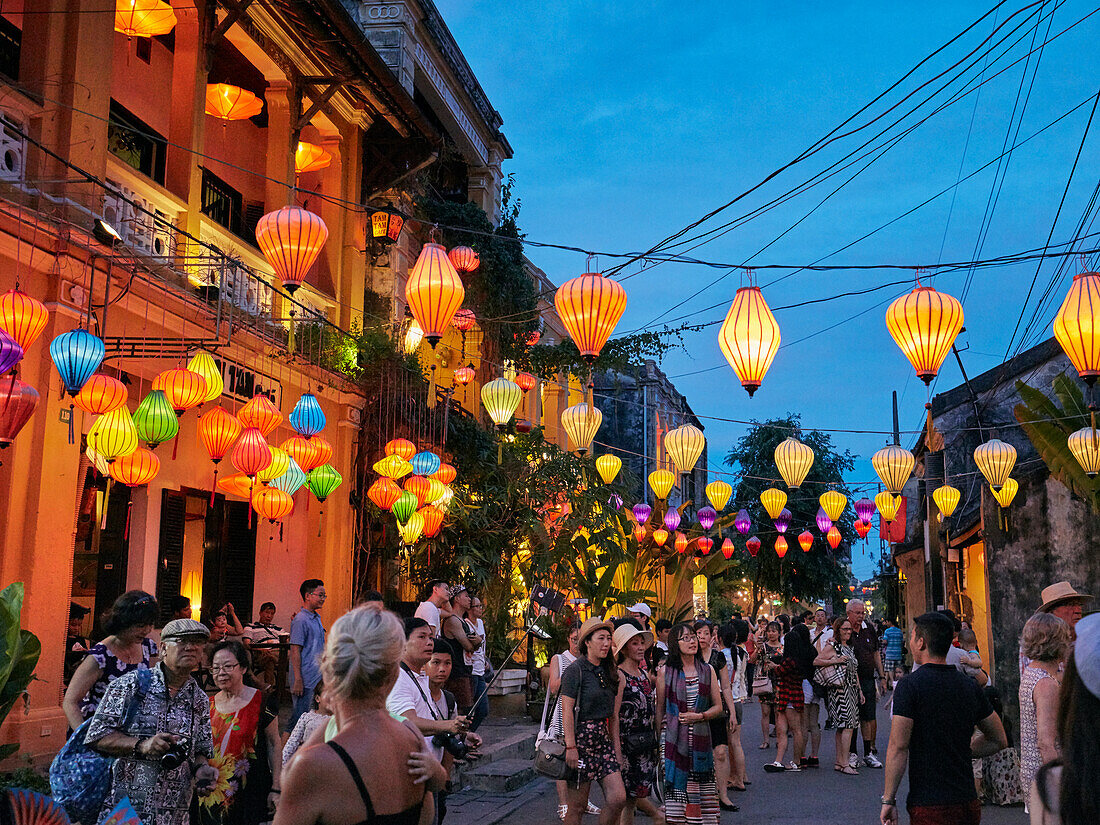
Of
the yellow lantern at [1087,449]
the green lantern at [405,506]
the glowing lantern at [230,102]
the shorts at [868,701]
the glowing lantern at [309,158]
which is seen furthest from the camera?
the glowing lantern at [309,158]

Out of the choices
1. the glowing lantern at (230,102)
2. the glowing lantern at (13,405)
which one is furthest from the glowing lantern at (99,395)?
the glowing lantern at (230,102)

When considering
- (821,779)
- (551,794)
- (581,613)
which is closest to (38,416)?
(551,794)

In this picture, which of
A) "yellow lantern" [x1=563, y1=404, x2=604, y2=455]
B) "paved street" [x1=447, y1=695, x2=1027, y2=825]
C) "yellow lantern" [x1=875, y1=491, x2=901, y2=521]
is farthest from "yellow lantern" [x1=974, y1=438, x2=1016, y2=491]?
"yellow lantern" [x1=563, y1=404, x2=604, y2=455]

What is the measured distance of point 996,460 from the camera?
1546cm

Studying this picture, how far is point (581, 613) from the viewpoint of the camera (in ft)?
67.5

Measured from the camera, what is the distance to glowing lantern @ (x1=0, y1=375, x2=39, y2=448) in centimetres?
799

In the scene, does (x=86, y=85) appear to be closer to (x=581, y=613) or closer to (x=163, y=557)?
(x=163, y=557)

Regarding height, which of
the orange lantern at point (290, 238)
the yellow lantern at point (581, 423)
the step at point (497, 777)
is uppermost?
the orange lantern at point (290, 238)

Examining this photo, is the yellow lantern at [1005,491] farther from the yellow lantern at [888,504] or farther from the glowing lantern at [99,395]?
the glowing lantern at [99,395]

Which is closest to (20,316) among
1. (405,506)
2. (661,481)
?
(405,506)

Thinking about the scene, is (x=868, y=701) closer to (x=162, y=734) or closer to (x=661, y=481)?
(x=661, y=481)

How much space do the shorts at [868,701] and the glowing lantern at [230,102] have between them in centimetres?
1196

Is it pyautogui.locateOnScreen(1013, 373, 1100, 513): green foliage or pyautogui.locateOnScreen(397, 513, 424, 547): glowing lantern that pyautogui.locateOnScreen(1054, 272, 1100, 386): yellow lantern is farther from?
pyautogui.locateOnScreen(397, 513, 424, 547): glowing lantern

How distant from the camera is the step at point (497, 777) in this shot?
10.8 meters
